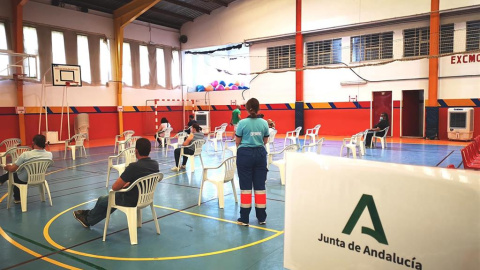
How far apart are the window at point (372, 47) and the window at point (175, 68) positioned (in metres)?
10.4

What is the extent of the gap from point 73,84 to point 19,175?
31.6ft

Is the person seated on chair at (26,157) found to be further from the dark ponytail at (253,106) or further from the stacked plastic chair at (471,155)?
the stacked plastic chair at (471,155)

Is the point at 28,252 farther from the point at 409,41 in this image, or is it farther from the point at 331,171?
the point at 409,41

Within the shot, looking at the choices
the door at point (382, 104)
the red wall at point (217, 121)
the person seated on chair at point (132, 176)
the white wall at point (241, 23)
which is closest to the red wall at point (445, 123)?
the red wall at point (217, 121)

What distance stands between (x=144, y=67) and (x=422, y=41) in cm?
1375

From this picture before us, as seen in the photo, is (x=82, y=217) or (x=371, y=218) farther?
(x=82, y=217)

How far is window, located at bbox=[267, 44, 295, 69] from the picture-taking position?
1833cm

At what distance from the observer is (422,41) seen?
14867 millimetres

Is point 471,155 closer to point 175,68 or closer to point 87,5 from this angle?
point 87,5

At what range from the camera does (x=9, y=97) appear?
46.0 feet

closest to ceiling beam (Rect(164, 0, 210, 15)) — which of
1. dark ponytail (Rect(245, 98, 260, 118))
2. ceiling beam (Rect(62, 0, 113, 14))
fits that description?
ceiling beam (Rect(62, 0, 113, 14))

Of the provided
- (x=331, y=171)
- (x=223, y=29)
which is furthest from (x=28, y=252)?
(x=223, y=29)

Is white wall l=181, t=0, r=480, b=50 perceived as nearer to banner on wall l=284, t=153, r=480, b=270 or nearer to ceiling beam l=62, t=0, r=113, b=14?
ceiling beam l=62, t=0, r=113, b=14

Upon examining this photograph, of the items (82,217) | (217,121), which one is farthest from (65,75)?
(82,217)
